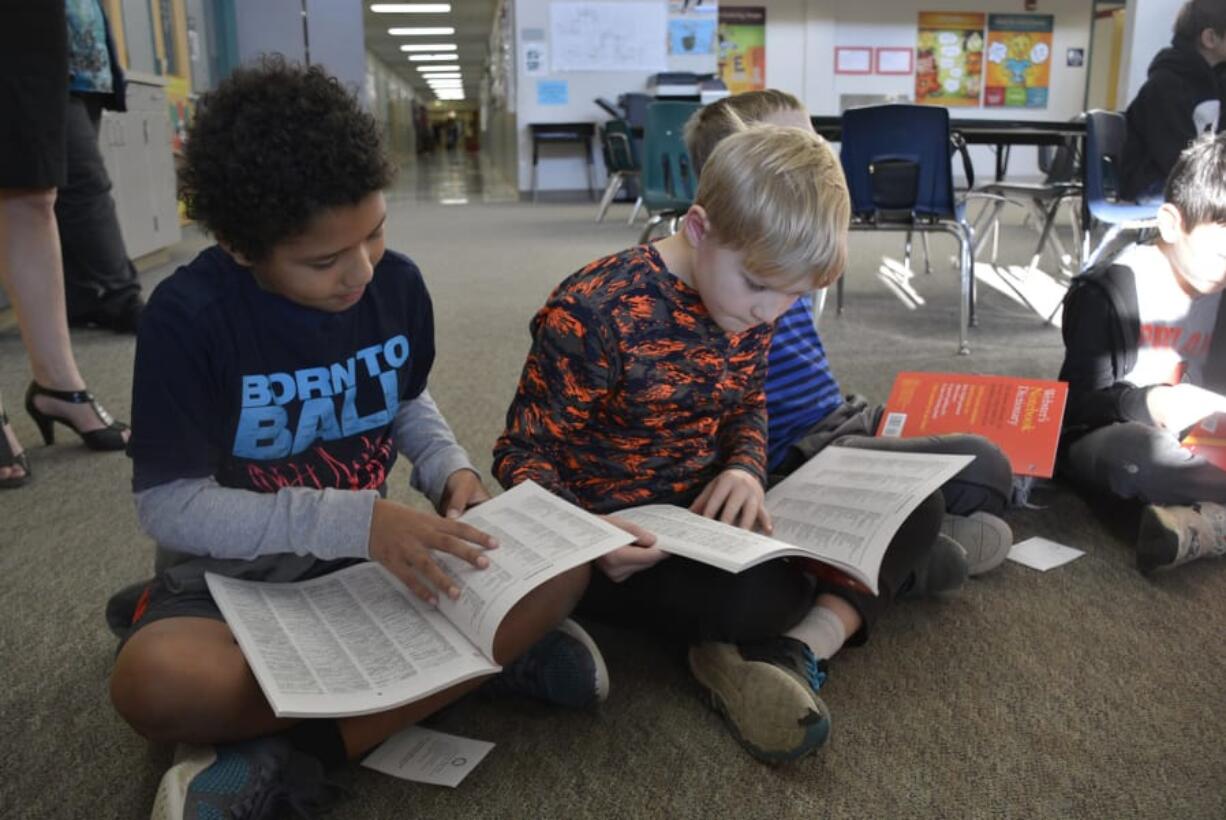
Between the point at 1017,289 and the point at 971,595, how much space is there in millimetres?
2740

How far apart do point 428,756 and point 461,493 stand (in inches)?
9.9

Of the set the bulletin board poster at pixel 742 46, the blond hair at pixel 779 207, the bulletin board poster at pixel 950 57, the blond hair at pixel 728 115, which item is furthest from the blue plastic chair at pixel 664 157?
the bulletin board poster at pixel 950 57

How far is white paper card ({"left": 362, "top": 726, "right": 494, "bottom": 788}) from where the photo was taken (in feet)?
2.92

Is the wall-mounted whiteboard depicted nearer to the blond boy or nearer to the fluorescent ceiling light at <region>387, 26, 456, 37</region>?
the blond boy

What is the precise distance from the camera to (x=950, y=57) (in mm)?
9727

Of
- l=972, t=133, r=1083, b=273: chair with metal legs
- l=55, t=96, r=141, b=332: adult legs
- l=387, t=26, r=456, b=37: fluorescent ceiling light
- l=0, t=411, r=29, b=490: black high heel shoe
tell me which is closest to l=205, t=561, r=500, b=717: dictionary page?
l=0, t=411, r=29, b=490: black high heel shoe

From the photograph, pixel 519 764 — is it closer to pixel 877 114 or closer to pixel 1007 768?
pixel 1007 768

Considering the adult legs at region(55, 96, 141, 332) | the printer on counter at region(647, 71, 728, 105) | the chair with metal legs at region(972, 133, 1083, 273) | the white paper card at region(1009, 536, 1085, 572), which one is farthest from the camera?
the printer on counter at region(647, 71, 728, 105)

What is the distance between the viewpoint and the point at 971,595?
1.25 m

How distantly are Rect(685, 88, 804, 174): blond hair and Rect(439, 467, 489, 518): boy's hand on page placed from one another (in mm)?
620

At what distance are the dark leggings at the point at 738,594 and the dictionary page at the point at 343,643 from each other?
26 cm

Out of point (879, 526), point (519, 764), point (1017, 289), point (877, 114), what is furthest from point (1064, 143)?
point (519, 764)

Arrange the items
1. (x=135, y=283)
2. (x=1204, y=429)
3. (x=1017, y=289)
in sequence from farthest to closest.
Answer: (x=1017, y=289) < (x=135, y=283) < (x=1204, y=429)

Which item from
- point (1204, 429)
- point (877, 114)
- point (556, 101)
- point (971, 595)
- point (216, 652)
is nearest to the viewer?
point (216, 652)
